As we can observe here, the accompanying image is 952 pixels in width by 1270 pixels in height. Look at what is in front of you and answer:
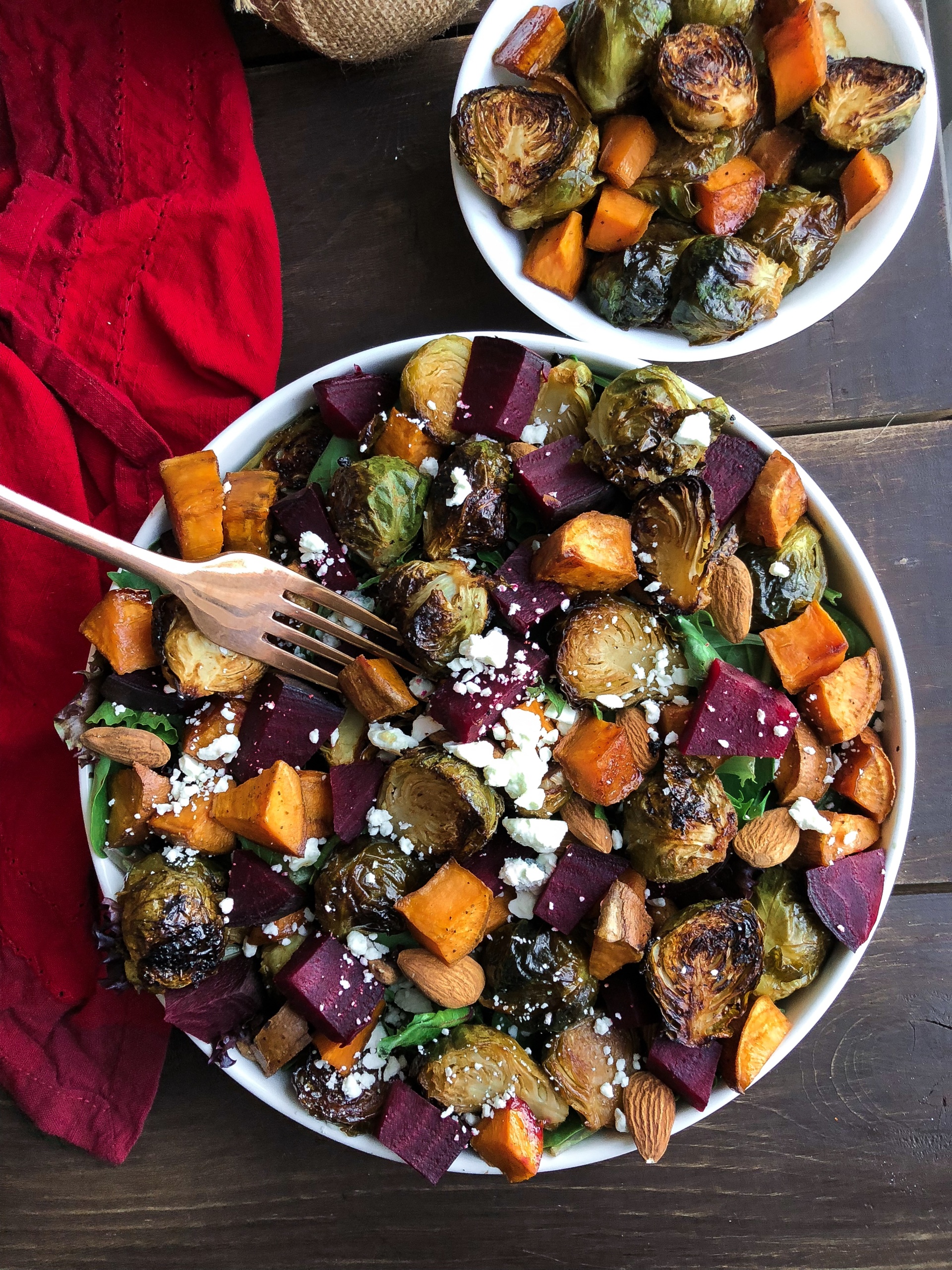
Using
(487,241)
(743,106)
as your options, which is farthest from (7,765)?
(743,106)

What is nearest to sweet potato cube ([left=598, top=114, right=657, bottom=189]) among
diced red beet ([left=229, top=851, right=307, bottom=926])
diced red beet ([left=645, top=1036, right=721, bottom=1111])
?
diced red beet ([left=229, top=851, right=307, bottom=926])

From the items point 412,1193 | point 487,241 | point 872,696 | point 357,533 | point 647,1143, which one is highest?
point 487,241

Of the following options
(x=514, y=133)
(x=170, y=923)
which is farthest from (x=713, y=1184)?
(x=514, y=133)

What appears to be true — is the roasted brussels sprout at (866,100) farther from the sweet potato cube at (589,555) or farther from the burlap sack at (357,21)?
the sweet potato cube at (589,555)

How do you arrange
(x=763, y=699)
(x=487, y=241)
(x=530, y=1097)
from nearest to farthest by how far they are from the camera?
1. (x=763, y=699)
2. (x=530, y=1097)
3. (x=487, y=241)

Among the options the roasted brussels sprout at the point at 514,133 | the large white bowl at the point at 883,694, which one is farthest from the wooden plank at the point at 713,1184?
the roasted brussels sprout at the point at 514,133

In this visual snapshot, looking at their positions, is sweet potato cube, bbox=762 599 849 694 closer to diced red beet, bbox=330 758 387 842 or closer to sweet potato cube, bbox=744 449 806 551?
sweet potato cube, bbox=744 449 806 551

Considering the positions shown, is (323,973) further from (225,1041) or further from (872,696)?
(872,696)
